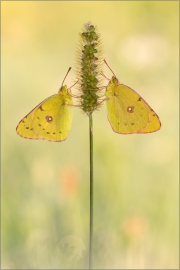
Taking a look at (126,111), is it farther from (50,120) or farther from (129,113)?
(50,120)

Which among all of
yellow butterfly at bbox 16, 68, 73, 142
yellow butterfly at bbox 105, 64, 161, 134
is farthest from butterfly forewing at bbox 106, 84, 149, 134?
yellow butterfly at bbox 16, 68, 73, 142

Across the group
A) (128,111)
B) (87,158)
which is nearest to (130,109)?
(128,111)

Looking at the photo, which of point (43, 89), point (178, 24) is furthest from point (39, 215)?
point (178, 24)

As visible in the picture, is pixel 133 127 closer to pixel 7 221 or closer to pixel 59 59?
pixel 7 221

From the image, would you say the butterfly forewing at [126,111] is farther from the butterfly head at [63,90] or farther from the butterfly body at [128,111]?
the butterfly head at [63,90]

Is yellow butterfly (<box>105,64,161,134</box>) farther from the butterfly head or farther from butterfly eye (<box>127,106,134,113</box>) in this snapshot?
the butterfly head

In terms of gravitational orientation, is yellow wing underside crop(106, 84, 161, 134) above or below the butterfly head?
below
